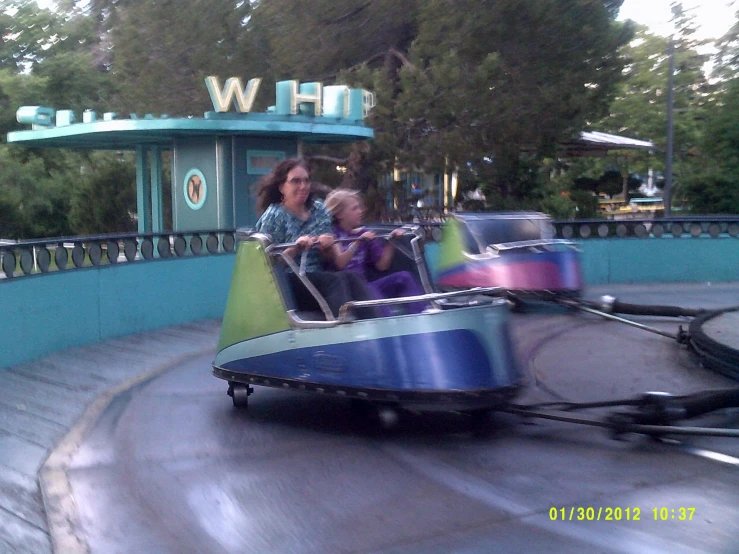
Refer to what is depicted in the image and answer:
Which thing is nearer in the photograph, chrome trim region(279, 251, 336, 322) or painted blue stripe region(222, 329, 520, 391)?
painted blue stripe region(222, 329, 520, 391)

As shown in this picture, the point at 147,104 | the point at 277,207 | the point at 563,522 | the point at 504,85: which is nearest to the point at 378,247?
the point at 277,207

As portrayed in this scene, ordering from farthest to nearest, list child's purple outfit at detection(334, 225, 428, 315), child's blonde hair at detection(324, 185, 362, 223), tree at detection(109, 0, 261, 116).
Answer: tree at detection(109, 0, 261, 116) → child's blonde hair at detection(324, 185, 362, 223) → child's purple outfit at detection(334, 225, 428, 315)

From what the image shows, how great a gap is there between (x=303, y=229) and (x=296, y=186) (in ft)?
1.16

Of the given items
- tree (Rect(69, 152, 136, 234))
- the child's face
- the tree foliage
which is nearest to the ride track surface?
the child's face

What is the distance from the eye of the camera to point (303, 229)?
24.0 ft

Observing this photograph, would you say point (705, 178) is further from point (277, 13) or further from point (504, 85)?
point (277, 13)

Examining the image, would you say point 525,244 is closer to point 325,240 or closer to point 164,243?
point 164,243

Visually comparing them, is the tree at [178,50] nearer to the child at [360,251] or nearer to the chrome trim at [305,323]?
the child at [360,251]

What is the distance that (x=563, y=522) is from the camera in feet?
15.1

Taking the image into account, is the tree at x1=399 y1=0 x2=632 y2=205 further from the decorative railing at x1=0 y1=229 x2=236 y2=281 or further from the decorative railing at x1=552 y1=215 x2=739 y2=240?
the decorative railing at x1=0 y1=229 x2=236 y2=281

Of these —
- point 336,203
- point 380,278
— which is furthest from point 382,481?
point 336,203
